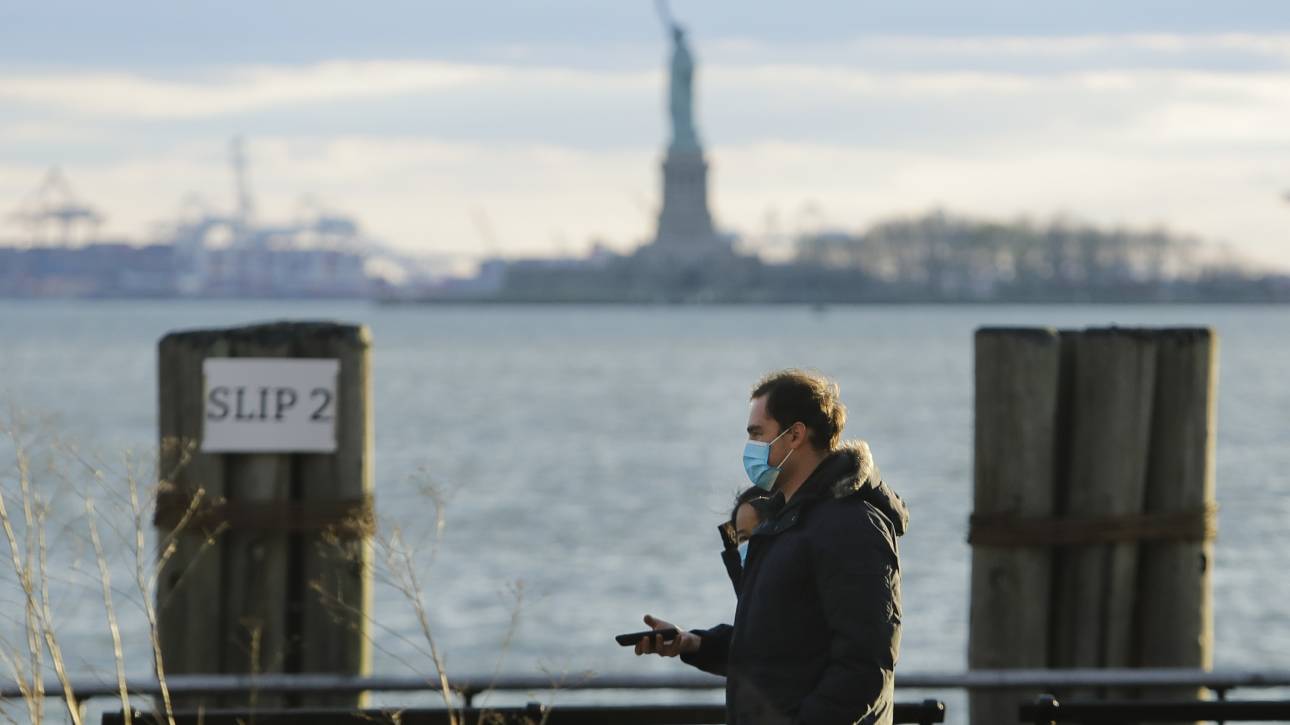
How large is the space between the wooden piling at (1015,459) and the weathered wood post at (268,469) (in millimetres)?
1926

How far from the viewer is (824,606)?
4023mm

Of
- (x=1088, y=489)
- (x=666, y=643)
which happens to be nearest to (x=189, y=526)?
(x=666, y=643)

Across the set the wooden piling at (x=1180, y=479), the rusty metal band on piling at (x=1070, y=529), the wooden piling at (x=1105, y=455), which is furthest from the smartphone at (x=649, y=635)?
the wooden piling at (x=1180, y=479)

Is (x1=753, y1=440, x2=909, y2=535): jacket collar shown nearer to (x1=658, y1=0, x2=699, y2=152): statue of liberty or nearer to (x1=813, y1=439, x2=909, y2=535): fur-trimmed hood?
(x1=813, y1=439, x2=909, y2=535): fur-trimmed hood

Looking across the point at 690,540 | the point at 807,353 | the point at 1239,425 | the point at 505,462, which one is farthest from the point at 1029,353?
the point at 807,353

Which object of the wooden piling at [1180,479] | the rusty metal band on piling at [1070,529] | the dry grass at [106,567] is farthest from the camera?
the wooden piling at [1180,479]

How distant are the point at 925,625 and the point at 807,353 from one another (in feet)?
285

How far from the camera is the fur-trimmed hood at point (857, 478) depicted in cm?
404

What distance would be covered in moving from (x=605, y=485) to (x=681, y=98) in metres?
124

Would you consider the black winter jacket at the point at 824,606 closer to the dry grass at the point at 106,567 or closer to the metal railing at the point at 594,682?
the dry grass at the point at 106,567

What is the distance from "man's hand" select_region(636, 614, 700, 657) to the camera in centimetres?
429

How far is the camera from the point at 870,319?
656 feet

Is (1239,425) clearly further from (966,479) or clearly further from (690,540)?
(690,540)

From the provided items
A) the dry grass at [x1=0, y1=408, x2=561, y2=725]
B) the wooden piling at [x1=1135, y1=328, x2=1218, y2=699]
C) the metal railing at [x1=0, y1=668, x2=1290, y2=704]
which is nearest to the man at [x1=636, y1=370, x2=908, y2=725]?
the dry grass at [x1=0, y1=408, x2=561, y2=725]
